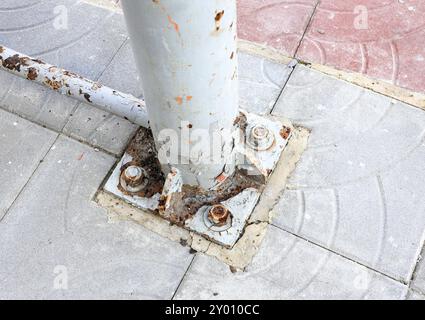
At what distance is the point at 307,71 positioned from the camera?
1962 millimetres

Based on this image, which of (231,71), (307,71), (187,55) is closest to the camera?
(187,55)

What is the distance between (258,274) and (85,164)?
76 centimetres

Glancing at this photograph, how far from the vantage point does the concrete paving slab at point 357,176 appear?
1614 millimetres

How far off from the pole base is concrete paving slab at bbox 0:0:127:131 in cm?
41

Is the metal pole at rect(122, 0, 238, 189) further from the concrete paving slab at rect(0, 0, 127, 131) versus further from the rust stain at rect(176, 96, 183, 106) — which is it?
the concrete paving slab at rect(0, 0, 127, 131)

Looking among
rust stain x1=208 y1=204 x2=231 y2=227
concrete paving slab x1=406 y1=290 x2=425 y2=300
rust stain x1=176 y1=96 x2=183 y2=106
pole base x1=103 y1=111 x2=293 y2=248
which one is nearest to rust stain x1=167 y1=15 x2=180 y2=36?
rust stain x1=176 y1=96 x2=183 y2=106

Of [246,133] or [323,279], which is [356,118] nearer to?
[246,133]

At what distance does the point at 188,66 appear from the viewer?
44.3 inches

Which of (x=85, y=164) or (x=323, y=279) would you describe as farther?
(x=85, y=164)

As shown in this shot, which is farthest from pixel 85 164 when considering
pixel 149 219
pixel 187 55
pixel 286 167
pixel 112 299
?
pixel 187 55

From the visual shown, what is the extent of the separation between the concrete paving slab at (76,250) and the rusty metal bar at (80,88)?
0.75 feet

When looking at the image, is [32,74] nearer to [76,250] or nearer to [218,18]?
[76,250]

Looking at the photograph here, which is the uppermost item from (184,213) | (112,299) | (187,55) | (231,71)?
(187,55)

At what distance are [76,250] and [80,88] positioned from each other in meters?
0.59
